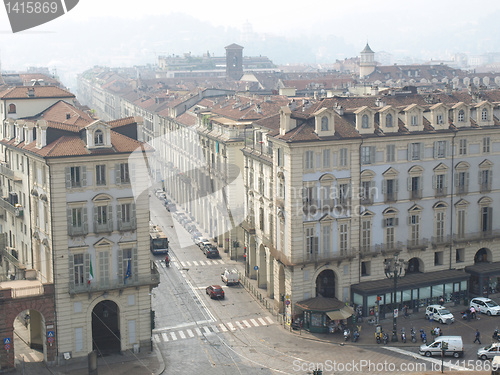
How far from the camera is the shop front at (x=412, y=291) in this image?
77.9m

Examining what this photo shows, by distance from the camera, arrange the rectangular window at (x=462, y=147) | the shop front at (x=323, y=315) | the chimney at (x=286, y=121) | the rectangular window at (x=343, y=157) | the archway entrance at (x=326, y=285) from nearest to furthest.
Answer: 1. the shop front at (x=323, y=315)
2. the chimney at (x=286, y=121)
3. the rectangular window at (x=343, y=157)
4. the archway entrance at (x=326, y=285)
5. the rectangular window at (x=462, y=147)

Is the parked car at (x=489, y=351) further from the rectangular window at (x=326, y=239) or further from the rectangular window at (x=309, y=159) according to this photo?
the rectangular window at (x=309, y=159)

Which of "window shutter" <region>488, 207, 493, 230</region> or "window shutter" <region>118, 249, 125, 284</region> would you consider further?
"window shutter" <region>488, 207, 493, 230</region>

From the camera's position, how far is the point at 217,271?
9606 centimetres

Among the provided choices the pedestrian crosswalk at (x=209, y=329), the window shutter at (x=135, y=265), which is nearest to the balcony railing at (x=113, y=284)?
the window shutter at (x=135, y=265)

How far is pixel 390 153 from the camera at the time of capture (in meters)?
78.9

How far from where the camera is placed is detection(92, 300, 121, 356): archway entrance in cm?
6912

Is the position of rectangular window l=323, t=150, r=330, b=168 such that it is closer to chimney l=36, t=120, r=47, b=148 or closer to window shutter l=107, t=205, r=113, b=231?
window shutter l=107, t=205, r=113, b=231

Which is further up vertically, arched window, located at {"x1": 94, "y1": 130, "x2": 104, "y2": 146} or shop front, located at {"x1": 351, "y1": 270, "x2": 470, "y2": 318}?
arched window, located at {"x1": 94, "y1": 130, "x2": 104, "y2": 146}

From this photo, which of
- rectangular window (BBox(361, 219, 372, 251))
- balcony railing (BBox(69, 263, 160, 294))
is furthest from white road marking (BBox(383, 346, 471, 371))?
balcony railing (BBox(69, 263, 160, 294))

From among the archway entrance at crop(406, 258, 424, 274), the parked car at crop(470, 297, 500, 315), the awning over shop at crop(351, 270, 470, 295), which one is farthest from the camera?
the archway entrance at crop(406, 258, 424, 274)

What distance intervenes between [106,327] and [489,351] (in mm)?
33188

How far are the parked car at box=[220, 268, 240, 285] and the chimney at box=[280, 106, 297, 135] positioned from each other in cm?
2105

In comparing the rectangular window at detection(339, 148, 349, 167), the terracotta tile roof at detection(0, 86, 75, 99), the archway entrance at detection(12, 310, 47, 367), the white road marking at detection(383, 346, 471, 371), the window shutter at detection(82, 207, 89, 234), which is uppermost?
the terracotta tile roof at detection(0, 86, 75, 99)
